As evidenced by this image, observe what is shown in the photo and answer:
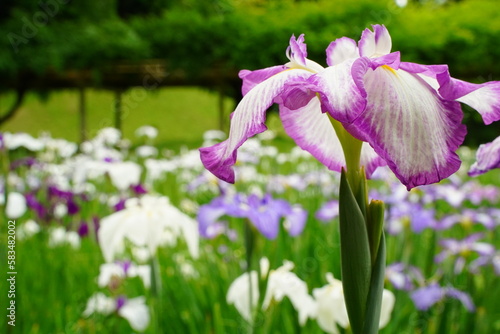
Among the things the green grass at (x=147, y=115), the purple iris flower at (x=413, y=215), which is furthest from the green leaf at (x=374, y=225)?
the green grass at (x=147, y=115)

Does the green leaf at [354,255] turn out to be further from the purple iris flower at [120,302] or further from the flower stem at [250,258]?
the purple iris flower at [120,302]

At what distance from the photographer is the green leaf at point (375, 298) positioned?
14.4 inches

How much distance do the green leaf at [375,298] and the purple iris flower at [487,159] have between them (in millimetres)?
144

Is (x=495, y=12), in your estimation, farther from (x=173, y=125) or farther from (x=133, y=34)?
(x=173, y=125)

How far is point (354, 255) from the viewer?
371 mm

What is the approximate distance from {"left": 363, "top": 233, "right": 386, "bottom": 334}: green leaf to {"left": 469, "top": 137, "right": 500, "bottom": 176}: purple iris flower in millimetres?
144

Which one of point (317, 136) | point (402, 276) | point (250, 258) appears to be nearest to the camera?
point (317, 136)

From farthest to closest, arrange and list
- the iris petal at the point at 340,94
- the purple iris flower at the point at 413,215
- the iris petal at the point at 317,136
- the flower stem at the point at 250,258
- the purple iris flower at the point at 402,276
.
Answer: the purple iris flower at the point at 413,215 < the purple iris flower at the point at 402,276 < the flower stem at the point at 250,258 < the iris petal at the point at 317,136 < the iris petal at the point at 340,94

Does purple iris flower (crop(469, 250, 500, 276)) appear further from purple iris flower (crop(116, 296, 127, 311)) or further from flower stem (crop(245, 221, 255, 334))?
purple iris flower (crop(116, 296, 127, 311))

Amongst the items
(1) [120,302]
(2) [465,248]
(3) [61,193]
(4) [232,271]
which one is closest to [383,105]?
(1) [120,302]

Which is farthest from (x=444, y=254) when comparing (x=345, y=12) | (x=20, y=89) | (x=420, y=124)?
(x=20, y=89)

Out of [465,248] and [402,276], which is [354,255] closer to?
[402,276]

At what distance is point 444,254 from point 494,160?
1167mm

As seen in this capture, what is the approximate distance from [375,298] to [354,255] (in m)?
0.03
